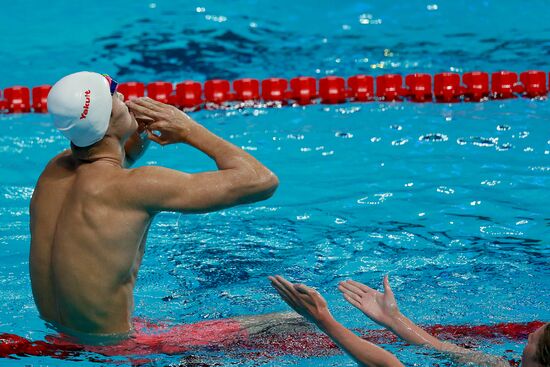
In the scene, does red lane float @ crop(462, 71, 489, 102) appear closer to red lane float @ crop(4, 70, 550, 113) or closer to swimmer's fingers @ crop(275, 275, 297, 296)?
red lane float @ crop(4, 70, 550, 113)

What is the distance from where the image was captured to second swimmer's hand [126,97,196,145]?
10.7 feet

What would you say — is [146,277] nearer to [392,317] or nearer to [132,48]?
[392,317]

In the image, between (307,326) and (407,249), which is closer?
(307,326)

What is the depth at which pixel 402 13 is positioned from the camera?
9.86 m

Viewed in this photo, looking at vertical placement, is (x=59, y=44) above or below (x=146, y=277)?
above

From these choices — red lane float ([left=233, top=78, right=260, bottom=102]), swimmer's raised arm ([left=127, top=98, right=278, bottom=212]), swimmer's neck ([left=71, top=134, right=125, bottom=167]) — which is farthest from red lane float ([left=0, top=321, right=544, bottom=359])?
red lane float ([left=233, top=78, right=260, bottom=102])

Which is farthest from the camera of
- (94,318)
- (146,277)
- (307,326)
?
(146,277)

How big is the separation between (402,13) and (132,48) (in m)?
3.02

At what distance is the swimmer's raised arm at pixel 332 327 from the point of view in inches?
105

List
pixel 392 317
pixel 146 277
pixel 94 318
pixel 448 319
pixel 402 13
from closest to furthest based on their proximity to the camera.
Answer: pixel 392 317 → pixel 94 318 → pixel 448 319 → pixel 146 277 → pixel 402 13

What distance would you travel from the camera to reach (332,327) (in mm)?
A: 2773

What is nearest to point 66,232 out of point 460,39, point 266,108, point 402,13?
point 266,108

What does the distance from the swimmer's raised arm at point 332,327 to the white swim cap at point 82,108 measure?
0.86 m

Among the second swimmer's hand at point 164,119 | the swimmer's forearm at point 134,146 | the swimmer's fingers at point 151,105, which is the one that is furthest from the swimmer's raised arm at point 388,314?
the swimmer's forearm at point 134,146
